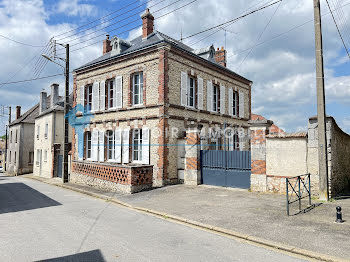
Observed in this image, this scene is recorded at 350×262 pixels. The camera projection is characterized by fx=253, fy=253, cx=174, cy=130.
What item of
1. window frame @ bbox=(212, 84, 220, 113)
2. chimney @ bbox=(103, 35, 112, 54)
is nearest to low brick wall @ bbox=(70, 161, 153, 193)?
window frame @ bbox=(212, 84, 220, 113)

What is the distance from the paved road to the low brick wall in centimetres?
329

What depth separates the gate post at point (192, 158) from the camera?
1274cm

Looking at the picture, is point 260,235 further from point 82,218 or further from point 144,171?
point 144,171

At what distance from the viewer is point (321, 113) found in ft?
29.0

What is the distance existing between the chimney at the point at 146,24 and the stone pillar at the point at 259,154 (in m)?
9.67

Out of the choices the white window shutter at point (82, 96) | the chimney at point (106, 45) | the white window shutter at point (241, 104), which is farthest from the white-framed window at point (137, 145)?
the white window shutter at point (241, 104)

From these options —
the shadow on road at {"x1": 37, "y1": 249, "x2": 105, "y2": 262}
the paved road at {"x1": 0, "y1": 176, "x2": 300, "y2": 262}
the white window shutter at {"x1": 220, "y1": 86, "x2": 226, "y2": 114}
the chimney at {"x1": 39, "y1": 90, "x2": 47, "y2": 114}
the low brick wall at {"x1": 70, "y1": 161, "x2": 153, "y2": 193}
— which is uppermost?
the chimney at {"x1": 39, "y1": 90, "x2": 47, "y2": 114}

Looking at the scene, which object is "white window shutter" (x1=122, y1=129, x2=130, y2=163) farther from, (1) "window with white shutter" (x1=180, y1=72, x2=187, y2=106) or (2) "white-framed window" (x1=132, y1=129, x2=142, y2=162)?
(1) "window with white shutter" (x1=180, y1=72, x2=187, y2=106)

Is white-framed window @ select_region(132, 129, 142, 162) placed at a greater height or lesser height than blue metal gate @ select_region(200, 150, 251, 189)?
greater

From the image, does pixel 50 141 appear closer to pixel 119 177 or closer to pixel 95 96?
pixel 95 96

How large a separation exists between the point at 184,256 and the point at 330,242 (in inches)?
118

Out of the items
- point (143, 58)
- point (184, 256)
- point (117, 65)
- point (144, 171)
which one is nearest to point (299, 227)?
point (184, 256)

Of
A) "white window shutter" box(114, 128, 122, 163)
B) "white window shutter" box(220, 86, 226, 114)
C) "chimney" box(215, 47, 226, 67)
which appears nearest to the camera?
"white window shutter" box(114, 128, 122, 163)

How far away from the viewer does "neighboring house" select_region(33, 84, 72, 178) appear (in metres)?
21.9
